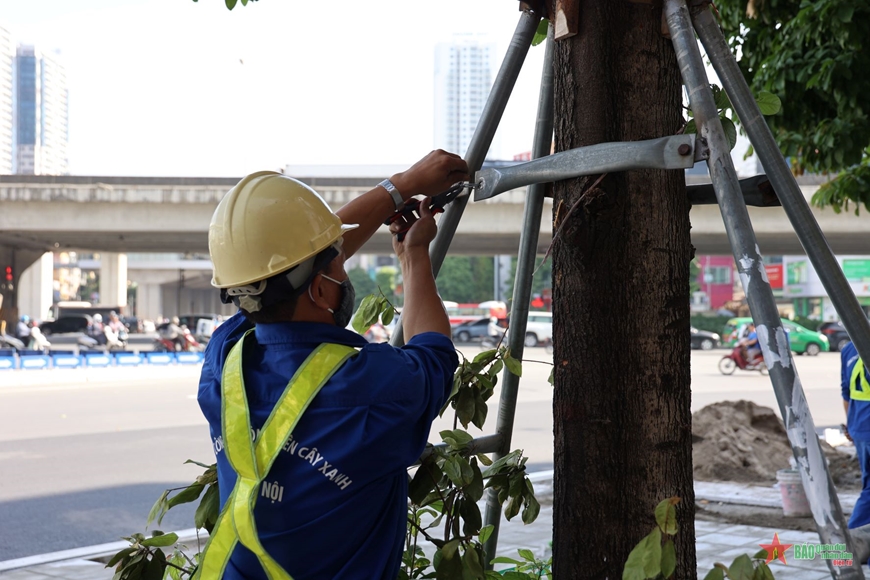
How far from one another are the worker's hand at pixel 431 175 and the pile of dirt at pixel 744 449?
22.0 ft

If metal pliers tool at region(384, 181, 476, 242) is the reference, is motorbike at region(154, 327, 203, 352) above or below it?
below

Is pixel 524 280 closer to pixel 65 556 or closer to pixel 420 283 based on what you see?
pixel 420 283

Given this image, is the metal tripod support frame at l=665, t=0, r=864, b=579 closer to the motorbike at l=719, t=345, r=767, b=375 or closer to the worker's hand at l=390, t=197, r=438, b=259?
the worker's hand at l=390, t=197, r=438, b=259

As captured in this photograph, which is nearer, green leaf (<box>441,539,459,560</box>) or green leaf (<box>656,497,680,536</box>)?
green leaf (<box>656,497,680,536</box>)

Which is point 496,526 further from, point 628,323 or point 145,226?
point 145,226

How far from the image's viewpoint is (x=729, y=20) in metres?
7.00

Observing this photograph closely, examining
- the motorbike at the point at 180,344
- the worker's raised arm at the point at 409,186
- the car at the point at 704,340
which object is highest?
the worker's raised arm at the point at 409,186

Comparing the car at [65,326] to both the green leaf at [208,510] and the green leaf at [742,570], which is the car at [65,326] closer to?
the green leaf at [208,510]

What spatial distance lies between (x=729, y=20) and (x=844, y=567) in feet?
20.6

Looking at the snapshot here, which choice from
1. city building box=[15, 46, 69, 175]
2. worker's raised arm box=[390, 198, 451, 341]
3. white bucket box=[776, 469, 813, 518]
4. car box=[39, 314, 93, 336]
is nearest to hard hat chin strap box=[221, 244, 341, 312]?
worker's raised arm box=[390, 198, 451, 341]

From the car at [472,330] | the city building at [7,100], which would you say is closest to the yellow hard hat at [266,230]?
the car at [472,330]

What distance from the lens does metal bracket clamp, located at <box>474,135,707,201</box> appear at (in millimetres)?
1801

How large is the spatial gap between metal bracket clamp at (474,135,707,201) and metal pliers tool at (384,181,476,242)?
5 centimetres

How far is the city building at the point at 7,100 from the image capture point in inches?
5871
